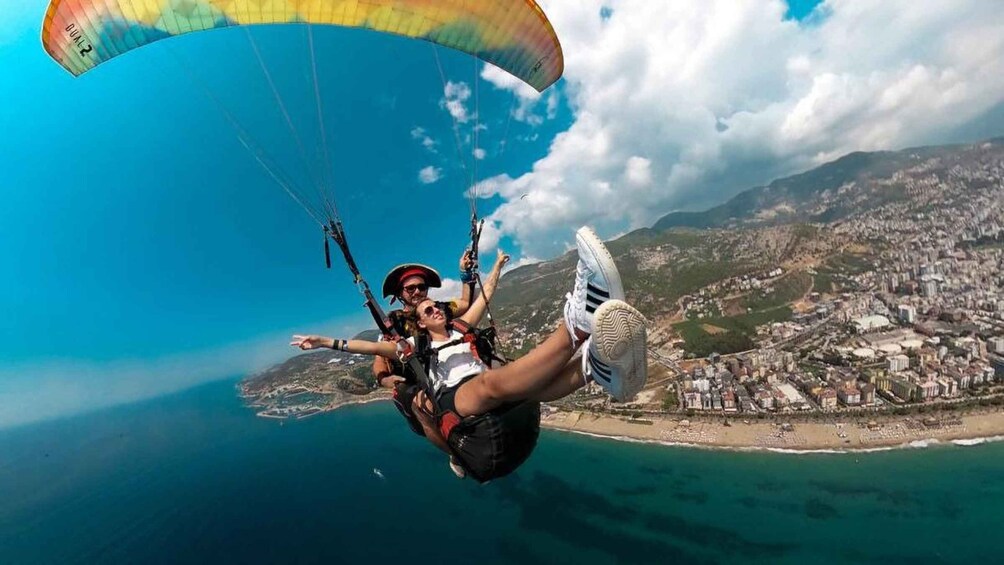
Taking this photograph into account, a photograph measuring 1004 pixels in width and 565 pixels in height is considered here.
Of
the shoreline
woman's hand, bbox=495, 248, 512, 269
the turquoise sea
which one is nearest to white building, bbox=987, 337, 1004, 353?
the shoreline

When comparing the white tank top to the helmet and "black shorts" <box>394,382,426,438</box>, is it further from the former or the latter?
the helmet

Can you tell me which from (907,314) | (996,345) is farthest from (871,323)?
(996,345)

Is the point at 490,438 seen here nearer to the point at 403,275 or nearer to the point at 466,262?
the point at 403,275

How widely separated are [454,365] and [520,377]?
1101mm

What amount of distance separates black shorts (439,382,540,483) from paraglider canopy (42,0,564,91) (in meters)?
3.46

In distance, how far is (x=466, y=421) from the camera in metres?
3.27

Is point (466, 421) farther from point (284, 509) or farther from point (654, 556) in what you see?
point (284, 509)

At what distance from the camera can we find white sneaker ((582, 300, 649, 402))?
2309 mm

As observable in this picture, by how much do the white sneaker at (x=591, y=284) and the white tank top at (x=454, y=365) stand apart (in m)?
1.36

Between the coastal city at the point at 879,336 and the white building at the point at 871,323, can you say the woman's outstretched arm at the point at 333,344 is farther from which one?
the white building at the point at 871,323

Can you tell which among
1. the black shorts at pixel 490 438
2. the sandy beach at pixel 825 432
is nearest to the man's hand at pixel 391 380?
the black shorts at pixel 490 438

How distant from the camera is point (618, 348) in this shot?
235 centimetres

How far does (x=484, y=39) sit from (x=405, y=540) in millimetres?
28714

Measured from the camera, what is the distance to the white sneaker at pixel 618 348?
7.57 feet
